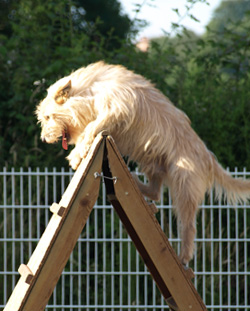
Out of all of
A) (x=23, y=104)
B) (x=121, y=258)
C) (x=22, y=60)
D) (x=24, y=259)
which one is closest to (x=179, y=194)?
(x=121, y=258)

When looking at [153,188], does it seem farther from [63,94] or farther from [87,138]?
[63,94]

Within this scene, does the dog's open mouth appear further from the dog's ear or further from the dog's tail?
the dog's tail

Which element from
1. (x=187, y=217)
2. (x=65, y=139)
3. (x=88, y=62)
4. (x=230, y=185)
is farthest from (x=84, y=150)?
(x=88, y=62)

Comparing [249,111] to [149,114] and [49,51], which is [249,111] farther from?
[149,114]

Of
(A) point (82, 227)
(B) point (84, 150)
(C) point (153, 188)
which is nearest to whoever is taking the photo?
(A) point (82, 227)

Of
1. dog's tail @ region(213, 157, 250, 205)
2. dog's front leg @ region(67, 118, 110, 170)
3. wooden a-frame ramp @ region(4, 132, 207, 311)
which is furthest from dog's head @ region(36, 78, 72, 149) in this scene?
dog's tail @ region(213, 157, 250, 205)

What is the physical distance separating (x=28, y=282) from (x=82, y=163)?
0.70m

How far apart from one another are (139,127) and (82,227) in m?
0.72

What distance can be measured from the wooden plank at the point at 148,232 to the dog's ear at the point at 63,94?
50 cm

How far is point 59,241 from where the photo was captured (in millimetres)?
3006

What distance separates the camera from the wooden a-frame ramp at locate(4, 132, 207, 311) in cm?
296

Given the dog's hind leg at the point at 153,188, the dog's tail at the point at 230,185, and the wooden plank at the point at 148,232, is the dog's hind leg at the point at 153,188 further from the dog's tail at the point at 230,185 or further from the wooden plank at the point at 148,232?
the wooden plank at the point at 148,232

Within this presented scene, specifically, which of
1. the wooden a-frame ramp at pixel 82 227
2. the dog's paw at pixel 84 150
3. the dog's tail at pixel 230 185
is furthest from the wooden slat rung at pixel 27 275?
the dog's tail at pixel 230 185

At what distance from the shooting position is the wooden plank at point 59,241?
2.94m
